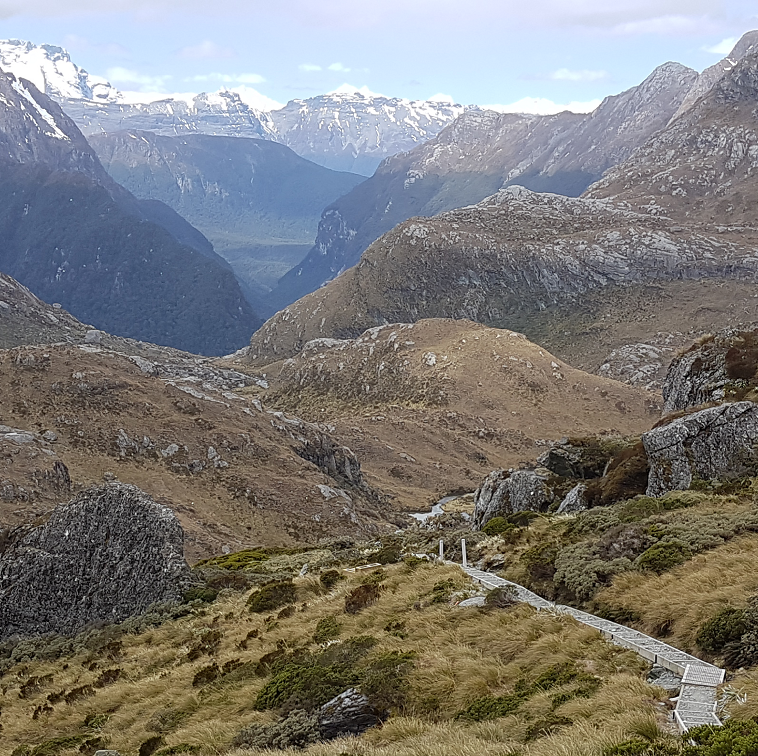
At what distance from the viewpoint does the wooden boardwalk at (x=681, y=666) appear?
11.9 metres

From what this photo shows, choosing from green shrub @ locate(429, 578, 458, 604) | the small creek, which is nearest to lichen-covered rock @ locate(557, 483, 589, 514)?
green shrub @ locate(429, 578, 458, 604)

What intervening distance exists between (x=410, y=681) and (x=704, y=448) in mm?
19784

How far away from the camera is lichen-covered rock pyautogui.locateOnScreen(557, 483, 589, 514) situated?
34.2 meters

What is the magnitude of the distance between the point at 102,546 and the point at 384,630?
18166 mm

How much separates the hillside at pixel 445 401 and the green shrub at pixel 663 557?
219 ft

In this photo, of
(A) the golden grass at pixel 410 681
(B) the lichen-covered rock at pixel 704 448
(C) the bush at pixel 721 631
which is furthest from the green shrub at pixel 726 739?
(B) the lichen-covered rock at pixel 704 448

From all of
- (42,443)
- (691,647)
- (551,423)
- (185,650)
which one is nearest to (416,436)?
(551,423)

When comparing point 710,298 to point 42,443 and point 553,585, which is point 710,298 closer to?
point 42,443

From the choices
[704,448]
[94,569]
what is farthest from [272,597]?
[704,448]

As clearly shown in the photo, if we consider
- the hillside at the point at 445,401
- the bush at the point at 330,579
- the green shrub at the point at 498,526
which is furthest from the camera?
the hillside at the point at 445,401

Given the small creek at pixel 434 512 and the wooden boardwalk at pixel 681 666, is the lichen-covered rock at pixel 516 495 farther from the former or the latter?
the small creek at pixel 434 512

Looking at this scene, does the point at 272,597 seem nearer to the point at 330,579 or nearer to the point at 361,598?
the point at 330,579

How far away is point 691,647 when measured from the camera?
15234 millimetres

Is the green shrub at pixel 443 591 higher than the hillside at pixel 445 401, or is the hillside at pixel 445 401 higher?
the green shrub at pixel 443 591
